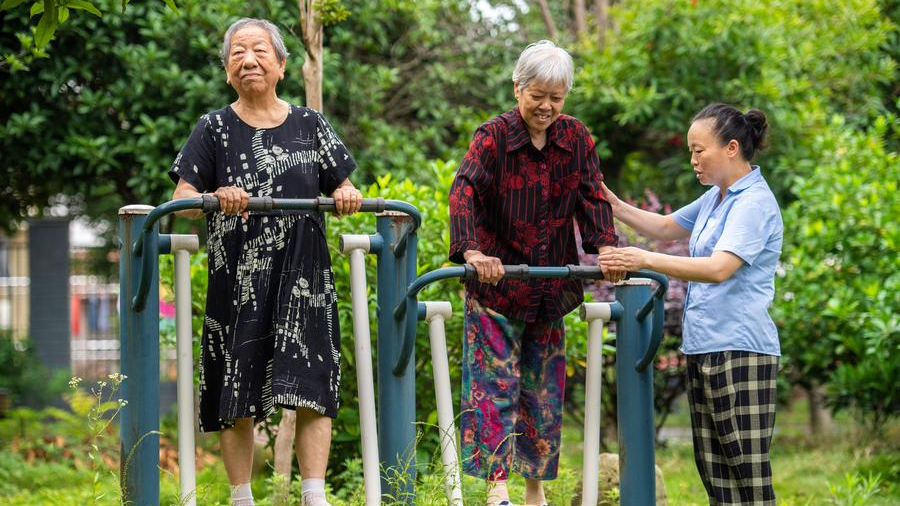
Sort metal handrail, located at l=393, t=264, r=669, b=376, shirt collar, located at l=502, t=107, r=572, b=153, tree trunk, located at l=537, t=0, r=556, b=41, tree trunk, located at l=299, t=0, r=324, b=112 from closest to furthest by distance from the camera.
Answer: metal handrail, located at l=393, t=264, r=669, b=376 < shirt collar, located at l=502, t=107, r=572, b=153 < tree trunk, located at l=299, t=0, r=324, b=112 < tree trunk, located at l=537, t=0, r=556, b=41

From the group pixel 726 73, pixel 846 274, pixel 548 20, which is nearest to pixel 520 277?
pixel 846 274

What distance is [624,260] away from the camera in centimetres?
299

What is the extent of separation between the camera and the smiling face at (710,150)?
123 inches

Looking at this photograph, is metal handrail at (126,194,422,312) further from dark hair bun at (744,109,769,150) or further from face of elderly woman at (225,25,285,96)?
dark hair bun at (744,109,769,150)

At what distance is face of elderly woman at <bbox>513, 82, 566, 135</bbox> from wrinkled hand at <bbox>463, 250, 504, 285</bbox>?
44cm

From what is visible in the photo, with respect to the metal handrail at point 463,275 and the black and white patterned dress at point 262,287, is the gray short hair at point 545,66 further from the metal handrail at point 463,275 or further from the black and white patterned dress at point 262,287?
the black and white patterned dress at point 262,287

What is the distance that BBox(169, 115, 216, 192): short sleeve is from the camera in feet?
9.87

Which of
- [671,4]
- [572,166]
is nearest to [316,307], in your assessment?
[572,166]

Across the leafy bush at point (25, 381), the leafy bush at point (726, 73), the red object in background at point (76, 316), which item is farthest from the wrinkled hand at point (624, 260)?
the red object in background at point (76, 316)

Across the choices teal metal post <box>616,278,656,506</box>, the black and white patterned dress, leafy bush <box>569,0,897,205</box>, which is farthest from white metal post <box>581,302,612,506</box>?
leafy bush <box>569,0,897,205</box>

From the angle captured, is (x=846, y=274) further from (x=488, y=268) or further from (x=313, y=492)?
(x=313, y=492)

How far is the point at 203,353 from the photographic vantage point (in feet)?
10.0

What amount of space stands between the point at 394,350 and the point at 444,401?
223 millimetres

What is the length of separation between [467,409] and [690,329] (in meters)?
0.68
